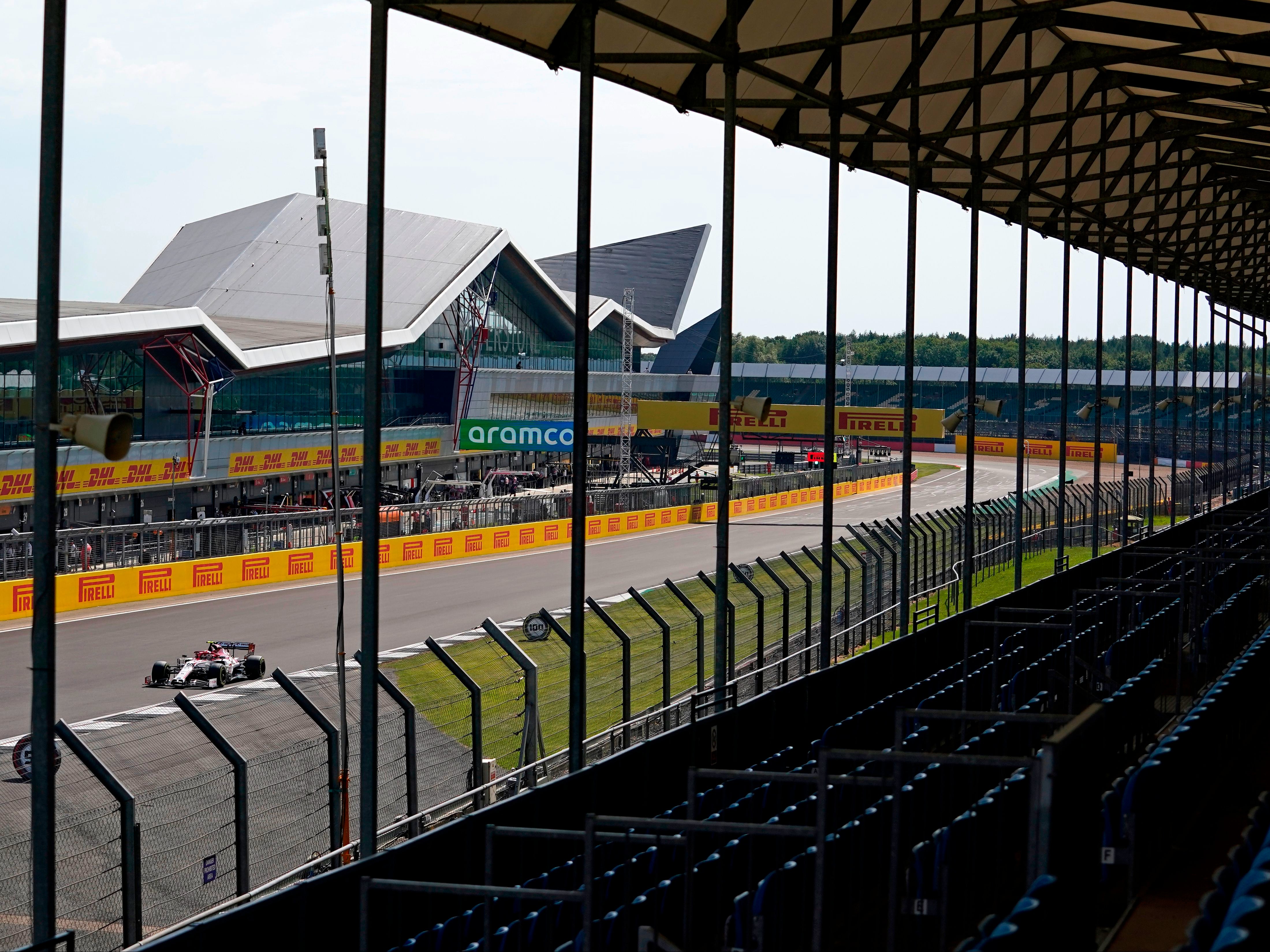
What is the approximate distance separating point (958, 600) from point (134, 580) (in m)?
16.7

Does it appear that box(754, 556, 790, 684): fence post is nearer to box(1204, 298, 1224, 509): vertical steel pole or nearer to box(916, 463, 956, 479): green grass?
box(1204, 298, 1224, 509): vertical steel pole

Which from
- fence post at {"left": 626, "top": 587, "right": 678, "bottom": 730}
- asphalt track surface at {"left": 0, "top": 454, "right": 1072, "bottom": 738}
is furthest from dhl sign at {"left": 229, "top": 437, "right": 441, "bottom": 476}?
fence post at {"left": 626, "top": 587, "right": 678, "bottom": 730}

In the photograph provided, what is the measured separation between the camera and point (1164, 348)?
133 meters

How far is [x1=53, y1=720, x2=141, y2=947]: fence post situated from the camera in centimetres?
850

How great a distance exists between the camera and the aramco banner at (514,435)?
175 feet

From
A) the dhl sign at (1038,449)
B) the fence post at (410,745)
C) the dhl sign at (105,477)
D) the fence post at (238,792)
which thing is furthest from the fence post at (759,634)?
the dhl sign at (1038,449)

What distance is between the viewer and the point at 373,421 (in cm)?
862

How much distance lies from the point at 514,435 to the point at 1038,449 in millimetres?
53085

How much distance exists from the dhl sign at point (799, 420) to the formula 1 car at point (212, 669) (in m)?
36.6

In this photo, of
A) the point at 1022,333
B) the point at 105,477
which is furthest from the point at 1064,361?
the point at 105,477

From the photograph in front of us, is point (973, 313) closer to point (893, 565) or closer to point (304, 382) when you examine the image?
point (893, 565)

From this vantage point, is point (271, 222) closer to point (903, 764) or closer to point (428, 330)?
point (428, 330)

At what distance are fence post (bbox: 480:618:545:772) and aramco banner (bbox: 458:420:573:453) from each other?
3972 cm

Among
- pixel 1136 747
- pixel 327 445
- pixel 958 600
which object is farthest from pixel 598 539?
pixel 1136 747
